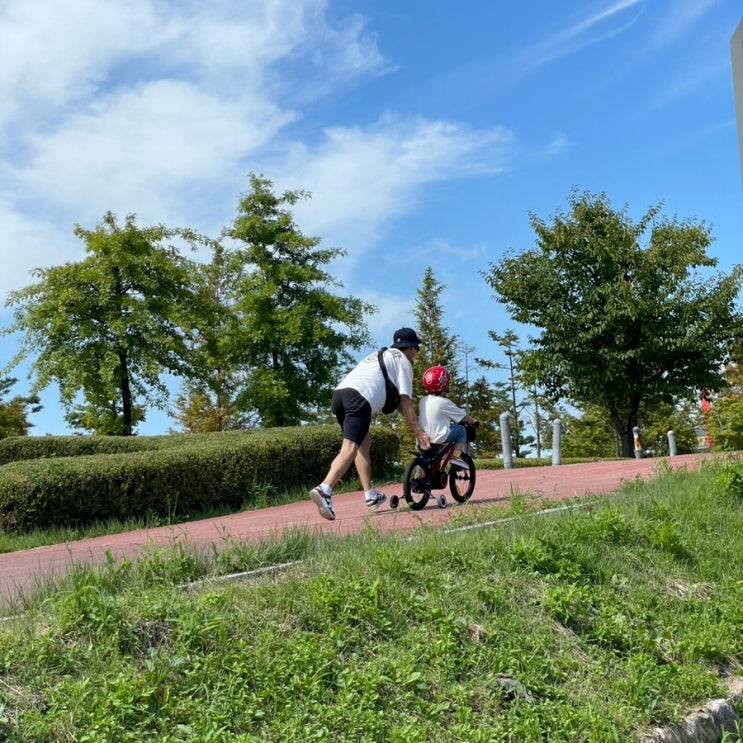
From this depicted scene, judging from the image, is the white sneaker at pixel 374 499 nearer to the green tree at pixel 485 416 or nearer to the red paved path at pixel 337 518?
the red paved path at pixel 337 518

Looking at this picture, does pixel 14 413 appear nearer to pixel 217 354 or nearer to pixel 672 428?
pixel 217 354

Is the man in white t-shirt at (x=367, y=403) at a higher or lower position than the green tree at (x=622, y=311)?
lower

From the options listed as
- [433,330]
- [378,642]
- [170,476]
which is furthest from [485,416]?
[378,642]

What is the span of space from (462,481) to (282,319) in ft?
70.3

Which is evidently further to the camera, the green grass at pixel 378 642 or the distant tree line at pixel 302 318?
the distant tree line at pixel 302 318

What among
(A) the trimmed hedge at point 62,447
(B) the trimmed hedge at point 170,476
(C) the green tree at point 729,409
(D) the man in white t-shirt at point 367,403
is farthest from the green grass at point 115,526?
(C) the green tree at point 729,409

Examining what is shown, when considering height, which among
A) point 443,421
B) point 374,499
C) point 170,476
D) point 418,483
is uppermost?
point 443,421

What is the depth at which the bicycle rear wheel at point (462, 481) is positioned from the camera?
906 cm

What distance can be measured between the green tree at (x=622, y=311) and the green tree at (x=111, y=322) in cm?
1159

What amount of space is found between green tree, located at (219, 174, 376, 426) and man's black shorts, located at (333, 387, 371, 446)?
2120cm

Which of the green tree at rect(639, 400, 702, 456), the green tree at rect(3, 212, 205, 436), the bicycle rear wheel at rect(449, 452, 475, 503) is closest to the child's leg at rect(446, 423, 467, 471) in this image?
the bicycle rear wheel at rect(449, 452, 475, 503)

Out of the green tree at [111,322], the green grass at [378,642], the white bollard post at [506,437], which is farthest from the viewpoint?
the green tree at [111,322]

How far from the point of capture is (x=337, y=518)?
9195 millimetres

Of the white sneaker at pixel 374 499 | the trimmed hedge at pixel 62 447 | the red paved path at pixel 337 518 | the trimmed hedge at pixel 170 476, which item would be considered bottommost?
the red paved path at pixel 337 518
